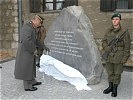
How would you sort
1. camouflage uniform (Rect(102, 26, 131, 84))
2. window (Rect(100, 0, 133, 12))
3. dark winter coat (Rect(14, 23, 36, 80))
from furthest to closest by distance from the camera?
1. window (Rect(100, 0, 133, 12))
2. dark winter coat (Rect(14, 23, 36, 80))
3. camouflage uniform (Rect(102, 26, 131, 84))

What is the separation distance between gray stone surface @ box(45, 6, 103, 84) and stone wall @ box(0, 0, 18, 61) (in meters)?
5.21

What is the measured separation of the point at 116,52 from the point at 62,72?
160cm

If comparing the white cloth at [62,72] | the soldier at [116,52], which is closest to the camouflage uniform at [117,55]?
the soldier at [116,52]

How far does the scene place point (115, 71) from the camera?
236 inches

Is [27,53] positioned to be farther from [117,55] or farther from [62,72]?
[117,55]

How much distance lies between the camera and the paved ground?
604 cm

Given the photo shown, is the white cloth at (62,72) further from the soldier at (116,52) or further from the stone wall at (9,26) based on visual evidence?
the stone wall at (9,26)

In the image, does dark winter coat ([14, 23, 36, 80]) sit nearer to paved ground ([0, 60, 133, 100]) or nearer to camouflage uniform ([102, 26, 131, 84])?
paved ground ([0, 60, 133, 100])

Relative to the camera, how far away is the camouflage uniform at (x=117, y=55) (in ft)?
19.1

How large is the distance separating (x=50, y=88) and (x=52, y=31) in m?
1.60

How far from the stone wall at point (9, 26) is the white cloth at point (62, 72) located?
4934 millimetres

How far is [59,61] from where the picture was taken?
290 inches

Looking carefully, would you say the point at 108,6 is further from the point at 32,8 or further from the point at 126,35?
the point at 126,35

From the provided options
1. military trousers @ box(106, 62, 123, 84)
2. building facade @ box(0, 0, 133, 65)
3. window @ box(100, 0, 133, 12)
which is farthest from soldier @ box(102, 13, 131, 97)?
window @ box(100, 0, 133, 12)
